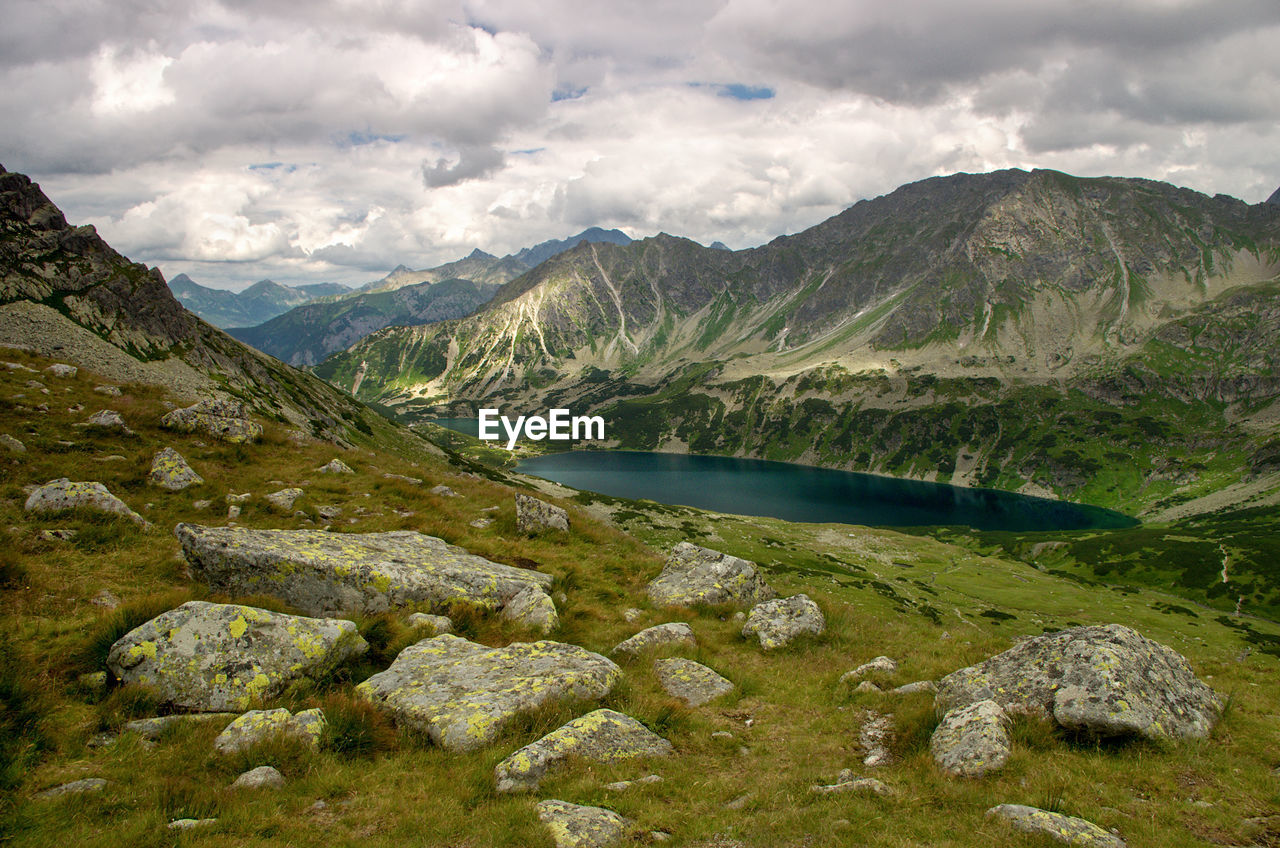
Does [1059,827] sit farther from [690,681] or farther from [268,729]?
[268,729]

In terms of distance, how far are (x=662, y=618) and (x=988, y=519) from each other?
219m

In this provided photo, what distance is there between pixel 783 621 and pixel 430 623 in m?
10.4

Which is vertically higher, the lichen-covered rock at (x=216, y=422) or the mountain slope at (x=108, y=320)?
the mountain slope at (x=108, y=320)

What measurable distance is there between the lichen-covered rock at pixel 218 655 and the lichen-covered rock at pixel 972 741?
38.1ft

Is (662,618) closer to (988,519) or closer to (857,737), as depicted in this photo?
(857,737)

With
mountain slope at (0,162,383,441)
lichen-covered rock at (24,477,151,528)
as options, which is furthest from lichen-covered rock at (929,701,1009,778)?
mountain slope at (0,162,383,441)

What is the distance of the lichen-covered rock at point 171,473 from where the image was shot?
703 inches

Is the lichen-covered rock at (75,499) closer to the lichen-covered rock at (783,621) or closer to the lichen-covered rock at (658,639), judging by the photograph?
the lichen-covered rock at (658,639)

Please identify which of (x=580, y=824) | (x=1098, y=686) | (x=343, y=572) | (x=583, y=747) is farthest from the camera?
(x=343, y=572)

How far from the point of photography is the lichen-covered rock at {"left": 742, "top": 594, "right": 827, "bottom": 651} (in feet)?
55.1

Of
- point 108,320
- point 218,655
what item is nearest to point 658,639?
point 218,655

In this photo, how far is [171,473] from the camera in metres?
18.2

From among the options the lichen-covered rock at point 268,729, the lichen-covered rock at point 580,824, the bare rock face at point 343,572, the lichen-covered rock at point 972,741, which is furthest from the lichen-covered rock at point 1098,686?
the lichen-covered rock at point 268,729

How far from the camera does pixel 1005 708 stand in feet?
36.6
